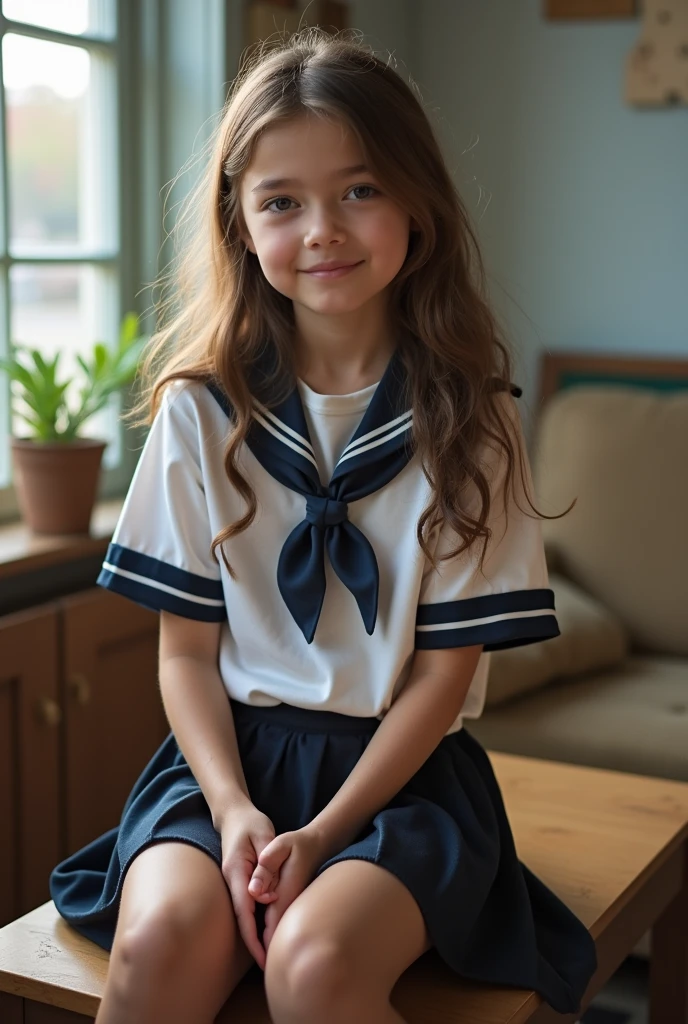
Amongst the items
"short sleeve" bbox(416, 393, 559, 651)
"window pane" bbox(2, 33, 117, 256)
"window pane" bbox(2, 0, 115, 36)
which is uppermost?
"window pane" bbox(2, 0, 115, 36)

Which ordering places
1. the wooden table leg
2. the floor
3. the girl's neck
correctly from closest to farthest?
the girl's neck, the wooden table leg, the floor

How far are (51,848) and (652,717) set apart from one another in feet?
3.26

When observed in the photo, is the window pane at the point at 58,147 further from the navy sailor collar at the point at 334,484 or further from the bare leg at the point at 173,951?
the bare leg at the point at 173,951

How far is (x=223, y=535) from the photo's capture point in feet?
4.52

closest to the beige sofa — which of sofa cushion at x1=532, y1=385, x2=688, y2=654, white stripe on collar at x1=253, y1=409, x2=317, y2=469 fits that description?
sofa cushion at x1=532, y1=385, x2=688, y2=654

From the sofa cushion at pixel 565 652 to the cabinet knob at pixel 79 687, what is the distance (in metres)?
0.66

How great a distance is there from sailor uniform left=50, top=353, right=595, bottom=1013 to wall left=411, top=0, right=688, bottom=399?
1750 millimetres

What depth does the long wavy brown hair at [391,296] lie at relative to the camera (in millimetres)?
1333

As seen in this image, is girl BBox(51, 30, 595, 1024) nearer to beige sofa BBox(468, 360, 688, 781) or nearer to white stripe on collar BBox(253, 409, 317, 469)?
white stripe on collar BBox(253, 409, 317, 469)

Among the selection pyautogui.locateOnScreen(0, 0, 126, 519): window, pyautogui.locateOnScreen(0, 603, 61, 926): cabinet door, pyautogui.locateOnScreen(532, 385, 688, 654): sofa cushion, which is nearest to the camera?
pyautogui.locateOnScreen(0, 603, 61, 926): cabinet door

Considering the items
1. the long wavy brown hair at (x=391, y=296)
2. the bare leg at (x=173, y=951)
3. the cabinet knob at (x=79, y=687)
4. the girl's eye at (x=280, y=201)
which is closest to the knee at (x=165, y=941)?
the bare leg at (x=173, y=951)

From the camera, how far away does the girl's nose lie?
4.30ft

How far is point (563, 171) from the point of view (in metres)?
3.12

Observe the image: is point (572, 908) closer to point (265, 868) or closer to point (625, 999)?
point (265, 868)
